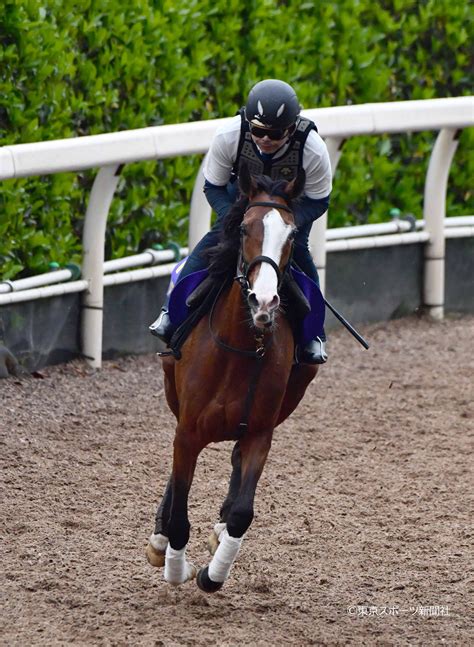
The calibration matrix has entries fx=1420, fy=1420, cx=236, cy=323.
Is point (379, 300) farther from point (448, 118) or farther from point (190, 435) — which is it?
point (190, 435)

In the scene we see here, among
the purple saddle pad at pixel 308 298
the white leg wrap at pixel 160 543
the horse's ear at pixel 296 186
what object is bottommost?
the white leg wrap at pixel 160 543

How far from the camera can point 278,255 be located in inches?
203

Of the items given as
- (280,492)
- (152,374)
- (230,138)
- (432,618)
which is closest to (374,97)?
(152,374)

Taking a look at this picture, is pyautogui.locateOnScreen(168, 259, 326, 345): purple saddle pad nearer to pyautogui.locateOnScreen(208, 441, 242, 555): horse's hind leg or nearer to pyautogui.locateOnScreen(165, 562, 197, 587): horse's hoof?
pyautogui.locateOnScreen(208, 441, 242, 555): horse's hind leg

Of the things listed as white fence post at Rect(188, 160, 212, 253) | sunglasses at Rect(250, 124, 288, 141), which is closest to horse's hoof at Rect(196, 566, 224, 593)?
sunglasses at Rect(250, 124, 288, 141)

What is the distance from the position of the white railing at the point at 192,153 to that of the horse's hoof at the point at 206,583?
273 cm

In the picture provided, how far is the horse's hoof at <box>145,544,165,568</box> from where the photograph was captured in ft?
19.2

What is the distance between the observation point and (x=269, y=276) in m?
5.04

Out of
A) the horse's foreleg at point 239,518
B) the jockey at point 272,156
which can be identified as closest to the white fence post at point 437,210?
the jockey at point 272,156

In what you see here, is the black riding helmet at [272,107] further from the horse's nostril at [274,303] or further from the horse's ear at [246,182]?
the horse's nostril at [274,303]

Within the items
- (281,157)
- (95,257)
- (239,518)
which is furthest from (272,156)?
(95,257)

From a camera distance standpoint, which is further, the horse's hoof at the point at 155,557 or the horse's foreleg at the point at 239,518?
the horse's hoof at the point at 155,557

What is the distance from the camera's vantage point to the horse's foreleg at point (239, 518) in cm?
546

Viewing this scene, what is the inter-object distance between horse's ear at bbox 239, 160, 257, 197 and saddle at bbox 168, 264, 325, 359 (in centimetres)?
40
